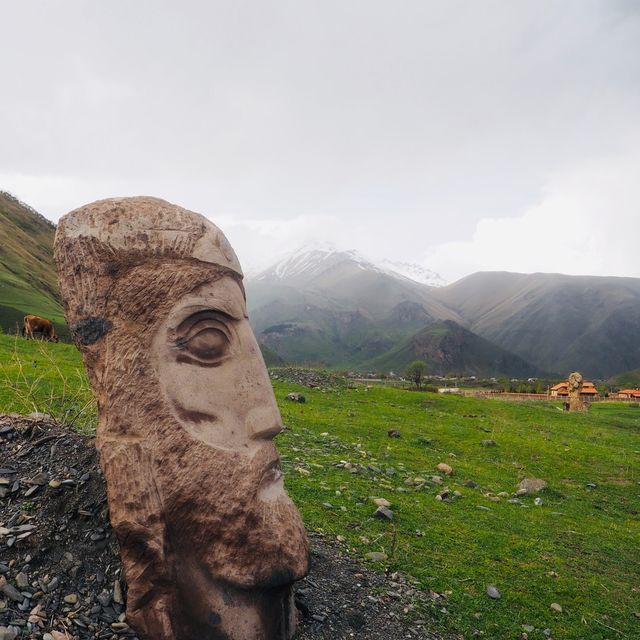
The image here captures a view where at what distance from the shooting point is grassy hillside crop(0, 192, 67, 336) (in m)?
33.8

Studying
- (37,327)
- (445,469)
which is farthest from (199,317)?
(37,327)

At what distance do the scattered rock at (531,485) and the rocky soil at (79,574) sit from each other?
5.89m

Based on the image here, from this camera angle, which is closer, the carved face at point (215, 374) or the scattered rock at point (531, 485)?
the carved face at point (215, 374)

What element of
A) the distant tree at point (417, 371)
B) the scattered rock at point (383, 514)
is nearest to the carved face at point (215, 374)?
the scattered rock at point (383, 514)

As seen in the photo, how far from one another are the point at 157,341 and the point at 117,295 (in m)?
0.62

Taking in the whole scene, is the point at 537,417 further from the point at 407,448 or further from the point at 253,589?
the point at 253,589

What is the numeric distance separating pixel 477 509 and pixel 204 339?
23.4ft

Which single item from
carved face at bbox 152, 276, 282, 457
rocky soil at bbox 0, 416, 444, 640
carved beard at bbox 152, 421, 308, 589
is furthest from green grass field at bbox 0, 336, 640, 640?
carved face at bbox 152, 276, 282, 457

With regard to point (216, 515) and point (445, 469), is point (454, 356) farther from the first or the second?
point (216, 515)

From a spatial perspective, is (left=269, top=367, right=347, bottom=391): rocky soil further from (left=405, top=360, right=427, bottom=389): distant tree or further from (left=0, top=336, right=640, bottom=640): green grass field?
(left=405, top=360, right=427, bottom=389): distant tree

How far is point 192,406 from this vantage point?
4.90 m

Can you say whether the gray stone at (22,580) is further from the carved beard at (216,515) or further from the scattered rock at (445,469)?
the scattered rock at (445,469)

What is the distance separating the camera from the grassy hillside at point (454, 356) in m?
166

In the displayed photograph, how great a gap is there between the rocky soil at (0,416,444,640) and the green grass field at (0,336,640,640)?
1.55 feet
